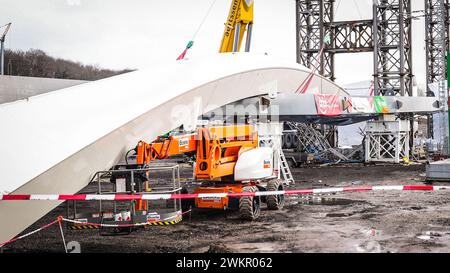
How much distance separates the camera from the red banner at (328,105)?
82.2 feet

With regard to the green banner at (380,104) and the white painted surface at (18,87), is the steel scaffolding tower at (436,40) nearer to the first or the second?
the green banner at (380,104)

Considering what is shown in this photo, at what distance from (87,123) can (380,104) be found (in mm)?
23756

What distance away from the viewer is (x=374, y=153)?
34.5m

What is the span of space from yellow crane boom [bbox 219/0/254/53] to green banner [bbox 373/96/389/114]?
9.67 meters

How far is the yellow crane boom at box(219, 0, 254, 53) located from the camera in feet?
86.7

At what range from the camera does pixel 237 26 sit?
26.6 meters

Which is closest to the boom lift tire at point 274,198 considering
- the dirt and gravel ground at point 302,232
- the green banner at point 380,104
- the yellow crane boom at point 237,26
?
the dirt and gravel ground at point 302,232

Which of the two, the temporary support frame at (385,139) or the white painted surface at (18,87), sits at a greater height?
the white painted surface at (18,87)

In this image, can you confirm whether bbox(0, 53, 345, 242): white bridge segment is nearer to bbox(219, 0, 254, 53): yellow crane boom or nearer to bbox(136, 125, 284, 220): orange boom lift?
bbox(136, 125, 284, 220): orange boom lift

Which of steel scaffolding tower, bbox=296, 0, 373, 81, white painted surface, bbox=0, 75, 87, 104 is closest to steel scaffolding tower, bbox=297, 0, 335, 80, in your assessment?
steel scaffolding tower, bbox=296, 0, 373, 81

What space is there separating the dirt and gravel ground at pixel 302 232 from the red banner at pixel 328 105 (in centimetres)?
904

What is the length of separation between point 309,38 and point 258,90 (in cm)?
2263
